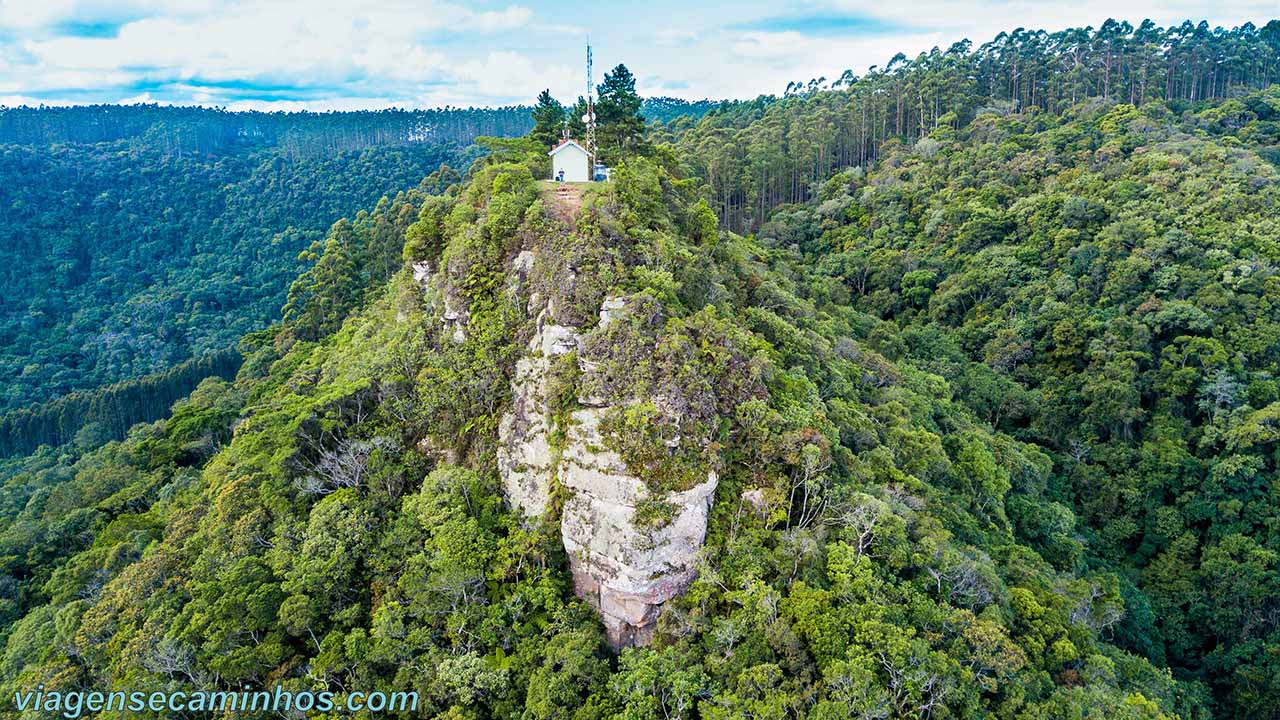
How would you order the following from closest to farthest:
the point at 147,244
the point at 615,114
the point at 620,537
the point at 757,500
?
1. the point at 620,537
2. the point at 757,500
3. the point at 615,114
4. the point at 147,244

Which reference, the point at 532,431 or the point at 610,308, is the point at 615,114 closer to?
the point at 610,308

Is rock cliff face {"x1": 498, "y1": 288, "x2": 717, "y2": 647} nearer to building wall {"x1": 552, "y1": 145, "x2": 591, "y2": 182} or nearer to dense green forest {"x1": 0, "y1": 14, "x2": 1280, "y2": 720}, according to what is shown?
dense green forest {"x1": 0, "y1": 14, "x2": 1280, "y2": 720}

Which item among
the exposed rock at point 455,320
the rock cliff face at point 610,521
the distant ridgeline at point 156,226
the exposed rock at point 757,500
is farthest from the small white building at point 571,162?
the distant ridgeline at point 156,226

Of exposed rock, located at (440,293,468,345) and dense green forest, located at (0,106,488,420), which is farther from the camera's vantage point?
dense green forest, located at (0,106,488,420)

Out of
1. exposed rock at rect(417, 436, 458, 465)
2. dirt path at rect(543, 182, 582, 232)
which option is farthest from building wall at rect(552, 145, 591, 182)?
exposed rock at rect(417, 436, 458, 465)

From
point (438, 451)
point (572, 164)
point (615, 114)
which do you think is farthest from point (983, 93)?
point (438, 451)
